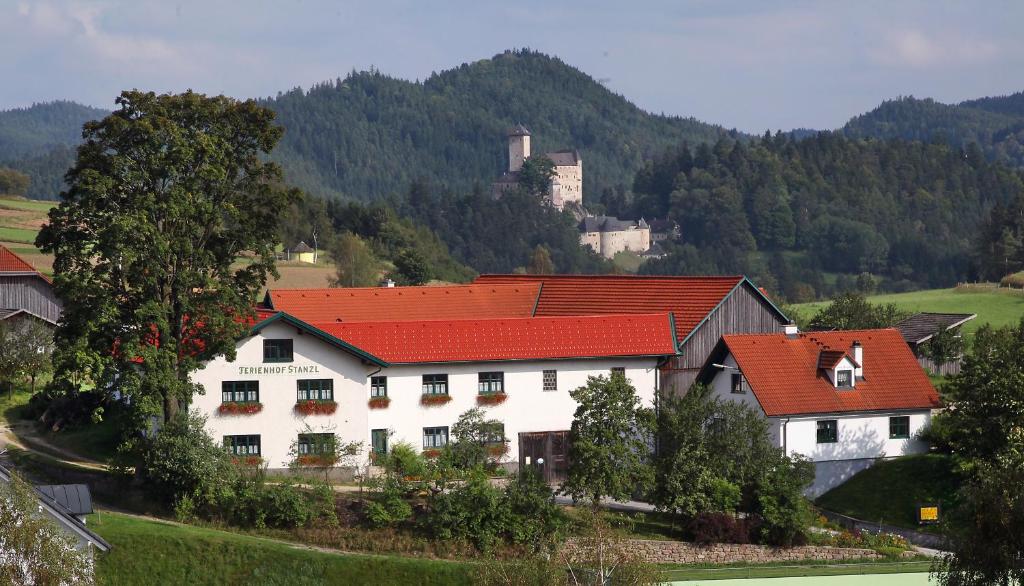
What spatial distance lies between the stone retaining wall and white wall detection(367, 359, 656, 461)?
23.1 ft

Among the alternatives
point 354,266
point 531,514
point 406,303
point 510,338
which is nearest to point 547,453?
point 510,338

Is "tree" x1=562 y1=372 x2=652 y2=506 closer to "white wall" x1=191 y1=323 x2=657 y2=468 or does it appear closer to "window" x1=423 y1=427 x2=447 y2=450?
"white wall" x1=191 y1=323 x2=657 y2=468

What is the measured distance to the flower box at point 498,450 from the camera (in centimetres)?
4434

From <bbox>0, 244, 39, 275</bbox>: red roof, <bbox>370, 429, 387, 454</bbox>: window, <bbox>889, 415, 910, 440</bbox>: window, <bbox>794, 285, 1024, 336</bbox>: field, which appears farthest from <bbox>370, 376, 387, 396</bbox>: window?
<bbox>794, 285, 1024, 336</bbox>: field

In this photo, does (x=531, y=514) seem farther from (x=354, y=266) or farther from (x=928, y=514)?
(x=354, y=266)

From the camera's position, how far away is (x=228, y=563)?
115 ft

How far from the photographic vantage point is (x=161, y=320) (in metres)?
39.4

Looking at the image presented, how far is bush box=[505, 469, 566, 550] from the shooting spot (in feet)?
124

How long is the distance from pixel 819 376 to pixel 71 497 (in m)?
25.1

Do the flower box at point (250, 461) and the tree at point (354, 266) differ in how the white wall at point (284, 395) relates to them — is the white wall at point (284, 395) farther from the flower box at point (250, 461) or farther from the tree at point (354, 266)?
the tree at point (354, 266)

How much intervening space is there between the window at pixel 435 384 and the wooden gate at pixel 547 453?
2921mm

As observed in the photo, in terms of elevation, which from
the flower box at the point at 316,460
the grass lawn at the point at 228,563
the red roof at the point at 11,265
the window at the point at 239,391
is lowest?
the grass lawn at the point at 228,563

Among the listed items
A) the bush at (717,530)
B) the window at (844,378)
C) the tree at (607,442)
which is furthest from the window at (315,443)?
the window at (844,378)

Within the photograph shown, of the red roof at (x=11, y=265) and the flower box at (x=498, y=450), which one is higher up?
the red roof at (x=11, y=265)
